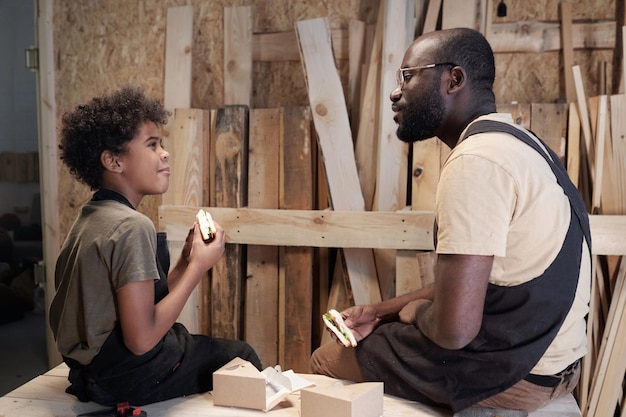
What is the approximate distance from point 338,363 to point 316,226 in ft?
3.11

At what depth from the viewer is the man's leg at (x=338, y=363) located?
7.14ft

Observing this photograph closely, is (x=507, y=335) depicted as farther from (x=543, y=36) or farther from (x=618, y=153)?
(x=543, y=36)

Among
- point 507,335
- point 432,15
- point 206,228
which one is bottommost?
point 507,335

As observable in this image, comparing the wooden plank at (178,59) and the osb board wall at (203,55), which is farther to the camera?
the wooden plank at (178,59)

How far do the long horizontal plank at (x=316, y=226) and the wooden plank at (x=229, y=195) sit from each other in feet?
0.44

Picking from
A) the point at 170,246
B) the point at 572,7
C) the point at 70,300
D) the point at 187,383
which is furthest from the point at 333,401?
the point at 572,7

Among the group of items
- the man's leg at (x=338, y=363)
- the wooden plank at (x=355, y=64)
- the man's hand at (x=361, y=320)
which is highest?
the wooden plank at (x=355, y=64)

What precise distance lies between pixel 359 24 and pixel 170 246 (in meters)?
1.57

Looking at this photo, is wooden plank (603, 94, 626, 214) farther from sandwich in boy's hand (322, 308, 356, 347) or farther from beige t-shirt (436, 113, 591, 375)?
sandwich in boy's hand (322, 308, 356, 347)

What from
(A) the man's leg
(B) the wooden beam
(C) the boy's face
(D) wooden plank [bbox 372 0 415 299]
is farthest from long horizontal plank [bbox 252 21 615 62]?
(A) the man's leg

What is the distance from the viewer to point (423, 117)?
6.31 ft

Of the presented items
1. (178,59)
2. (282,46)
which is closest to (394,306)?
(282,46)

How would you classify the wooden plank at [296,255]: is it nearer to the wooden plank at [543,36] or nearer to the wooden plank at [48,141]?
the wooden plank at [543,36]

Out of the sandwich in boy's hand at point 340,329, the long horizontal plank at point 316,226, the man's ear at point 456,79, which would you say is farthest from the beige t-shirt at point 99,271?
the long horizontal plank at point 316,226
